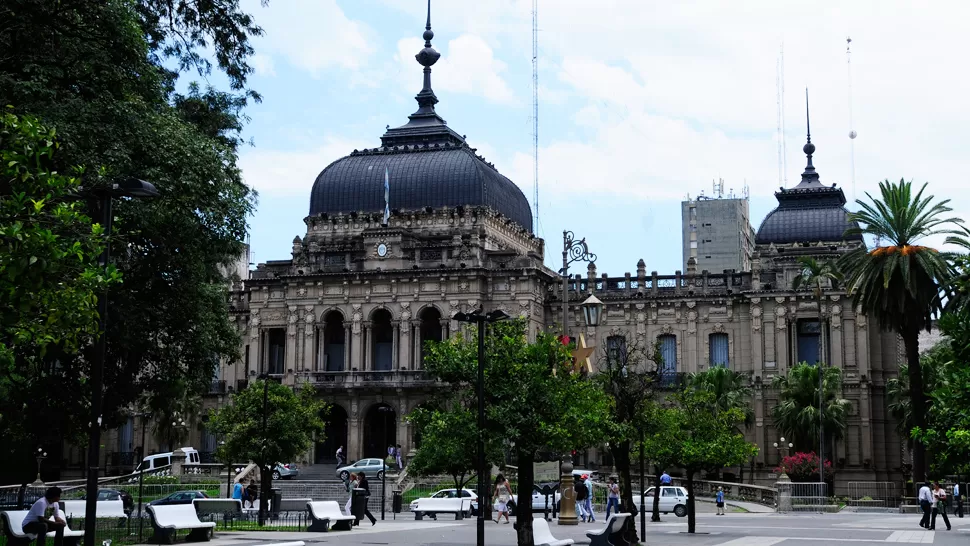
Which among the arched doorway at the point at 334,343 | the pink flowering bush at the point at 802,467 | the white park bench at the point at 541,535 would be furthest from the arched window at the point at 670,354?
the white park bench at the point at 541,535

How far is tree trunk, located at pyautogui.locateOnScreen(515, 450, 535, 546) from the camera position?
92.9 ft

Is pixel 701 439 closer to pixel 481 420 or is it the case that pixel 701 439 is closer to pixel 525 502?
pixel 525 502

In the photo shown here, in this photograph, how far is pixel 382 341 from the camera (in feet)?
254

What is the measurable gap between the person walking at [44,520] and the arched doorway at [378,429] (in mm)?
47926

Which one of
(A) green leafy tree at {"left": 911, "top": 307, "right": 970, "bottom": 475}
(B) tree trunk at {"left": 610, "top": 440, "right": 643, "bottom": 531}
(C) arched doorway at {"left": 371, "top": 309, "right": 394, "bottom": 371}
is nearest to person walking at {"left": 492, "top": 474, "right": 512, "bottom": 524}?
(B) tree trunk at {"left": 610, "top": 440, "right": 643, "bottom": 531}

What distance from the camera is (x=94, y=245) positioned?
18109 mm

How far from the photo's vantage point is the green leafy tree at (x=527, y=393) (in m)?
29.5

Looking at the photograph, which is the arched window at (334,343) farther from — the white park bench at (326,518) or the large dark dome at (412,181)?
the white park bench at (326,518)

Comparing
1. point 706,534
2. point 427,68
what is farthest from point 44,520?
point 427,68

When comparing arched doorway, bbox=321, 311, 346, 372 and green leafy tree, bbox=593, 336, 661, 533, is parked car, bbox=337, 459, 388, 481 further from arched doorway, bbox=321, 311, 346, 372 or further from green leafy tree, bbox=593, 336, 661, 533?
green leafy tree, bbox=593, 336, 661, 533

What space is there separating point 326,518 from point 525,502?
967 cm

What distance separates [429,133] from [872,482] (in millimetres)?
34565

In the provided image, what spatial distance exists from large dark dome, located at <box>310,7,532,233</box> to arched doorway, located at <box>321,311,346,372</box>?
7020mm

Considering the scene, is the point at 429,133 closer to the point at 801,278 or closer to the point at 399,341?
the point at 399,341
